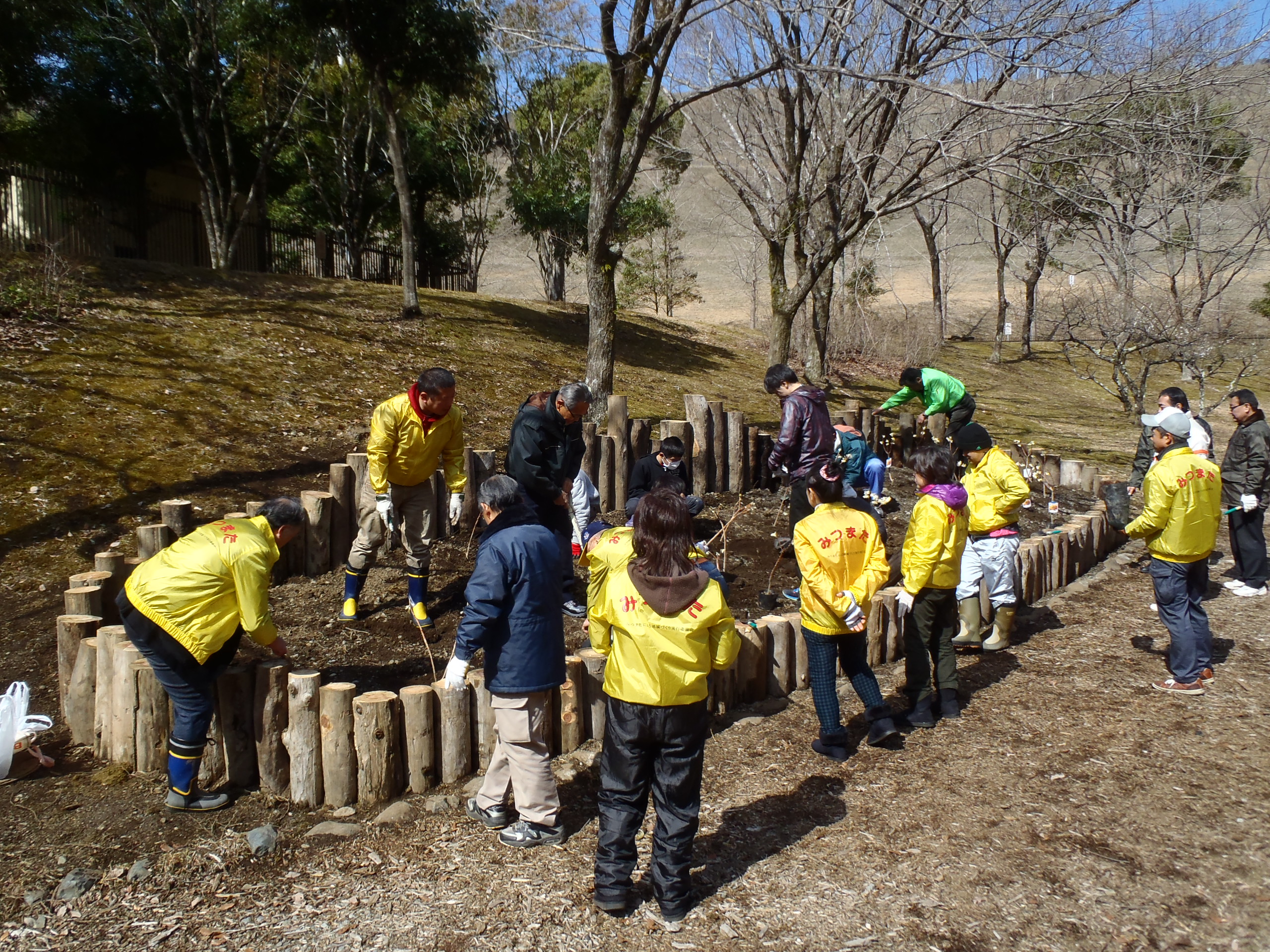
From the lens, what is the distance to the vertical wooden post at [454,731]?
13.6 feet

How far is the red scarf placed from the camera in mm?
5746

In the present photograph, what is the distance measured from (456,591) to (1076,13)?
7521mm

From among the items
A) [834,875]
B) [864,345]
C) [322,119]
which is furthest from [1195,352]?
[322,119]

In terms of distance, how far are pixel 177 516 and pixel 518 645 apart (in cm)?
358

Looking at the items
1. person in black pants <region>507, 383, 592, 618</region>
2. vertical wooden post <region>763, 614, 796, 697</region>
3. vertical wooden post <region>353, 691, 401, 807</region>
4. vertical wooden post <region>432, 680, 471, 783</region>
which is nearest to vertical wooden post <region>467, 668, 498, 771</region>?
vertical wooden post <region>432, 680, 471, 783</region>

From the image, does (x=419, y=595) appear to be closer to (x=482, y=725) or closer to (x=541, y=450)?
(x=541, y=450)

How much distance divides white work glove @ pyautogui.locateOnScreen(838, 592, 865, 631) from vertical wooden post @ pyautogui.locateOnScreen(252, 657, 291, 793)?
101 inches

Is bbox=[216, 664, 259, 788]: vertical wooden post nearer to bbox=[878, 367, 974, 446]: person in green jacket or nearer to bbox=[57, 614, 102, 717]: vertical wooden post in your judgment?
bbox=[57, 614, 102, 717]: vertical wooden post

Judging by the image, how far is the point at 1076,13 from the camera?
327 inches

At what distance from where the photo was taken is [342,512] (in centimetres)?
682

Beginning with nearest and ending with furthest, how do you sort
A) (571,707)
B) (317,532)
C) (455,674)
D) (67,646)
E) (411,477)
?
(455,674), (571,707), (67,646), (411,477), (317,532)

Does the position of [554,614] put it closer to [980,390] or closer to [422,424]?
[422,424]

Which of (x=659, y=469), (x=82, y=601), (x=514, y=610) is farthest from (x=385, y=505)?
(x=514, y=610)

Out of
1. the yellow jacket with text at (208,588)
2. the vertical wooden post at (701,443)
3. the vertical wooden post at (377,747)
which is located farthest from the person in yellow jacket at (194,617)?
the vertical wooden post at (701,443)
